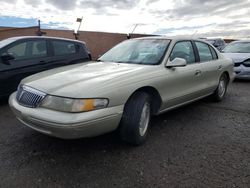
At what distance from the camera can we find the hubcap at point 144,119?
3.50 metres

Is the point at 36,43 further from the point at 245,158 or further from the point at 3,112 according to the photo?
the point at 245,158

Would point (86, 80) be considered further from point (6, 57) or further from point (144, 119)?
point (6, 57)

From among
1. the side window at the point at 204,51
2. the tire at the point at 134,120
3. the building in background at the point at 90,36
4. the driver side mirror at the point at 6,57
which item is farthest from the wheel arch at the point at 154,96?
the building in background at the point at 90,36

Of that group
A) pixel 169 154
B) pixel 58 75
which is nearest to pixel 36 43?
pixel 58 75

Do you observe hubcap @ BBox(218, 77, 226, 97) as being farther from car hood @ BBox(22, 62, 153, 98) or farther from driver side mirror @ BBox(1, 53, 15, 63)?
driver side mirror @ BBox(1, 53, 15, 63)

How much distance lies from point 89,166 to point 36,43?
402cm

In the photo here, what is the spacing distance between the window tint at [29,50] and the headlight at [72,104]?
3.21 metres

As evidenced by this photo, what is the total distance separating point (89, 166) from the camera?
2971 millimetres

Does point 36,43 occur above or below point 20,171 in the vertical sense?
above

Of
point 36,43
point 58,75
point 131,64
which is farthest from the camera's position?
point 36,43

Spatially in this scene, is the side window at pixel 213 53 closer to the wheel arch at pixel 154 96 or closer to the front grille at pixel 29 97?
the wheel arch at pixel 154 96

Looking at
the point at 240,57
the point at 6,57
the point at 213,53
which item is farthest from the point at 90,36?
the point at 213,53

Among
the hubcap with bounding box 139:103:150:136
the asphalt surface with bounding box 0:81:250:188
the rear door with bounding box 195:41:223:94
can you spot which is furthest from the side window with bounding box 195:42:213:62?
the hubcap with bounding box 139:103:150:136

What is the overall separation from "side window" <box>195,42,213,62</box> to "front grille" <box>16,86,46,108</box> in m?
3.21
